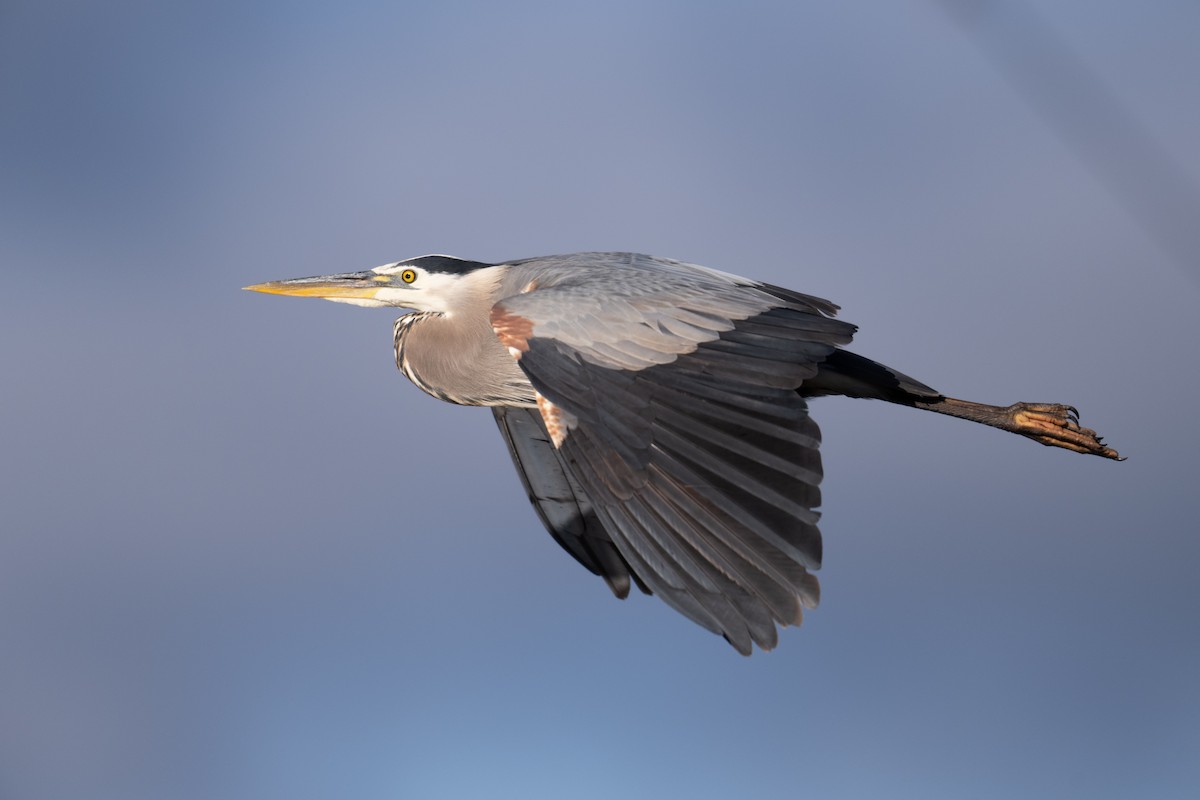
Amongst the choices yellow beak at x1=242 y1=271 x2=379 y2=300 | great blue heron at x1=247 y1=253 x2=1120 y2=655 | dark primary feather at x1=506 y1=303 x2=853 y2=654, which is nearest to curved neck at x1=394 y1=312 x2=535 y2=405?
great blue heron at x1=247 y1=253 x2=1120 y2=655

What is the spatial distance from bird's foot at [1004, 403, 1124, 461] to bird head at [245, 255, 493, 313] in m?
2.57

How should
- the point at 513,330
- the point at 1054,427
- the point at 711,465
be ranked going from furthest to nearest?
the point at 1054,427
the point at 513,330
the point at 711,465

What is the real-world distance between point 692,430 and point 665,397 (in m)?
0.20

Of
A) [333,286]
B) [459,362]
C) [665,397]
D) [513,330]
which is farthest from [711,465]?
[333,286]

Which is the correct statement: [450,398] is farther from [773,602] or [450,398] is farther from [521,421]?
[773,602]

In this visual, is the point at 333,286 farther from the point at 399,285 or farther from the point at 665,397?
the point at 665,397

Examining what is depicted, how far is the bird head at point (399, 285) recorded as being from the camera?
6395 mm

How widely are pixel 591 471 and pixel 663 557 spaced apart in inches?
17.1

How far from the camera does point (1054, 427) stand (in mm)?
5961

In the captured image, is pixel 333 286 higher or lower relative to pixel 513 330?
higher

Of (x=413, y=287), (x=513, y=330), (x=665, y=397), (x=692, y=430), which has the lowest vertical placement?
(x=692, y=430)

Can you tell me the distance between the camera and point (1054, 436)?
5965mm

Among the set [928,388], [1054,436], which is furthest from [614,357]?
[1054,436]

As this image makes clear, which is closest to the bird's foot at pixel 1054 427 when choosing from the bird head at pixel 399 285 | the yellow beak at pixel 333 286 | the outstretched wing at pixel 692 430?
the outstretched wing at pixel 692 430
